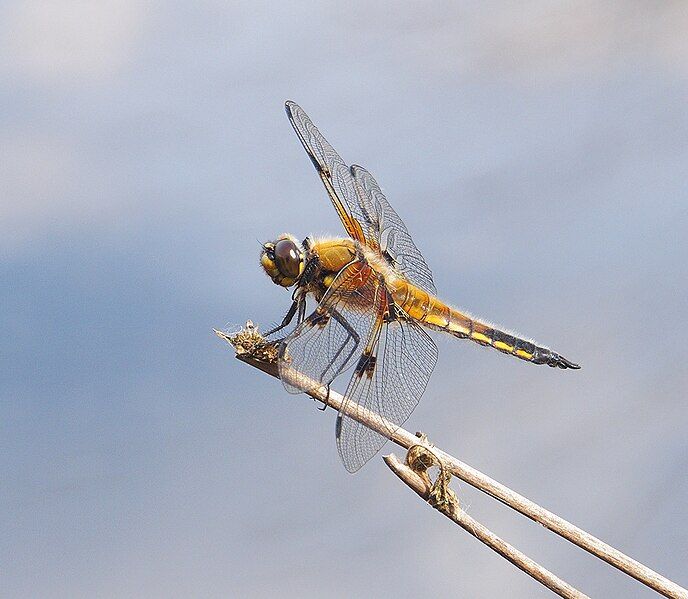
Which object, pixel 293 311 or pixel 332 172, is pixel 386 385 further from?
pixel 332 172

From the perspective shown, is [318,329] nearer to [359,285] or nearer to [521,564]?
[359,285]

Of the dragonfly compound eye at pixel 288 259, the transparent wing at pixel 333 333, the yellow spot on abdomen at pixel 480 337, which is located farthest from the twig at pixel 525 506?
the yellow spot on abdomen at pixel 480 337

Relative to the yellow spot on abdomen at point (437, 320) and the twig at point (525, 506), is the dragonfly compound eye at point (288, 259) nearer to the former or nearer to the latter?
the twig at point (525, 506)

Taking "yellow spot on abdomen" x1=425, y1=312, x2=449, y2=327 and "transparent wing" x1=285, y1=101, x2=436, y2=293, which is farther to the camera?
"yellow spot on abdomen" x1=425, y1=312, x2=449, y2=327

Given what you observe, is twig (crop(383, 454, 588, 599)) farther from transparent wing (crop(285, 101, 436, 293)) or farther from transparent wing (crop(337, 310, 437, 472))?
transparent wing (crop(285, 101, 436, 293))

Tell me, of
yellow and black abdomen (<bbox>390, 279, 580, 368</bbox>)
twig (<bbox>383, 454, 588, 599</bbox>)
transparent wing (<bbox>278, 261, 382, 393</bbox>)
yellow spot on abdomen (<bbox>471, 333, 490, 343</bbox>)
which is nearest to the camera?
twig (<bbox>383, 454, 588, 599</bbox>)

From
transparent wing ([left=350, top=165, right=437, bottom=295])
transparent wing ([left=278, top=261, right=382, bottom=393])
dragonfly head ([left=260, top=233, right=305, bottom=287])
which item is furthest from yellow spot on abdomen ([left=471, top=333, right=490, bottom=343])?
dragonfly head ([left=260, top=233, right=305, bottom=287])

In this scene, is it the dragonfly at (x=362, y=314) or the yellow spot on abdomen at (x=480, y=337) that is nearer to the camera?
the dragonfly at (x=362, y=314)
